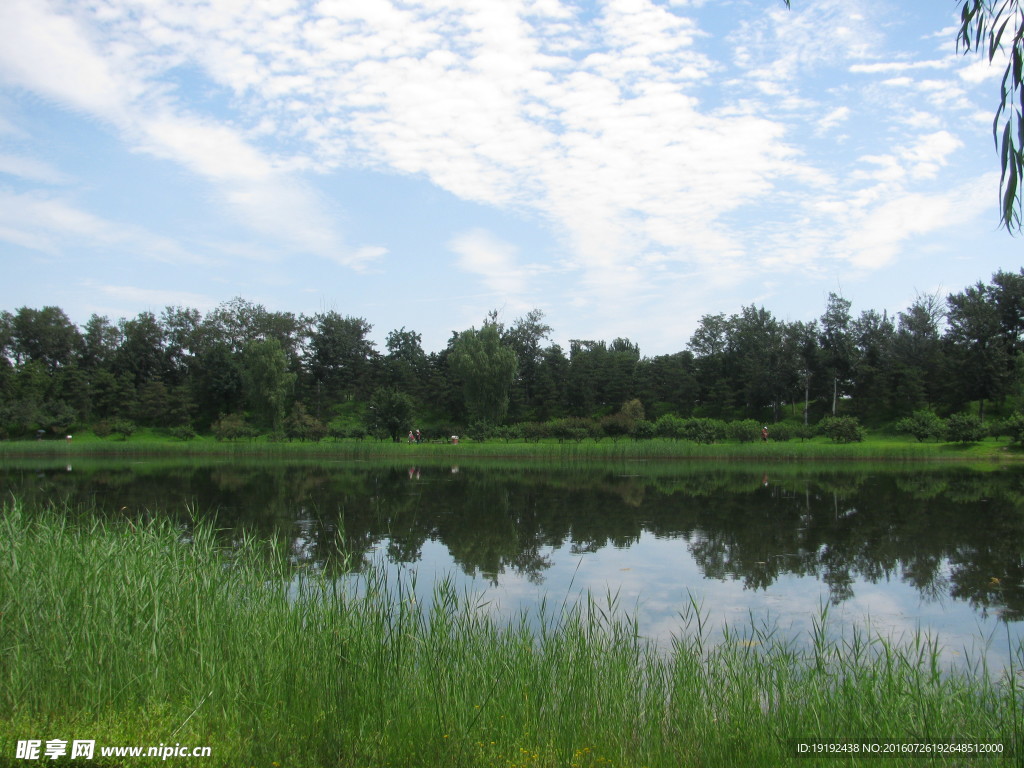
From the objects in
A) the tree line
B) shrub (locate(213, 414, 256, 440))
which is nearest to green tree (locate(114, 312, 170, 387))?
the tree line

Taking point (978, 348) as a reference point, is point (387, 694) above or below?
below

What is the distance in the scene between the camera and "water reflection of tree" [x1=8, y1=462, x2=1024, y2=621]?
1062 cm

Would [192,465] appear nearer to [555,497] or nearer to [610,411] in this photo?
[555,497]

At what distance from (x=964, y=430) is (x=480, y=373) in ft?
92.9

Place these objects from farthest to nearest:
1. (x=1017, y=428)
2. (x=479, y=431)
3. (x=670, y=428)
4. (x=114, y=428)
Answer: (x=114, y=428)
(x=479, y=431)
(x=670, y=428)
(x=1017, y=428)

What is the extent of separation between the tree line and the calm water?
18.5m

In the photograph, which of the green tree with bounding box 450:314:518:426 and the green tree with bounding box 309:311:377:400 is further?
the green tree with bounding box 309:311:377:400

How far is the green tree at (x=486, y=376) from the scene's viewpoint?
48938mm

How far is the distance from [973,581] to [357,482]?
18245 mm

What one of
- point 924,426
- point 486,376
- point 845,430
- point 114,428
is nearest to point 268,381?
point 114,428

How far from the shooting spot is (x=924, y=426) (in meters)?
37.0

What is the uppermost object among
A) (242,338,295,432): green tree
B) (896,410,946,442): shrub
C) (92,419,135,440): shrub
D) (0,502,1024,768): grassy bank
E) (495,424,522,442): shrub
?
(242,338,295,432): green tree

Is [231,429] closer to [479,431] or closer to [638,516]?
[479,431]

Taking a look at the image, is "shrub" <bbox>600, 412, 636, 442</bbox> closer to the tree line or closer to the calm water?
the tree line
